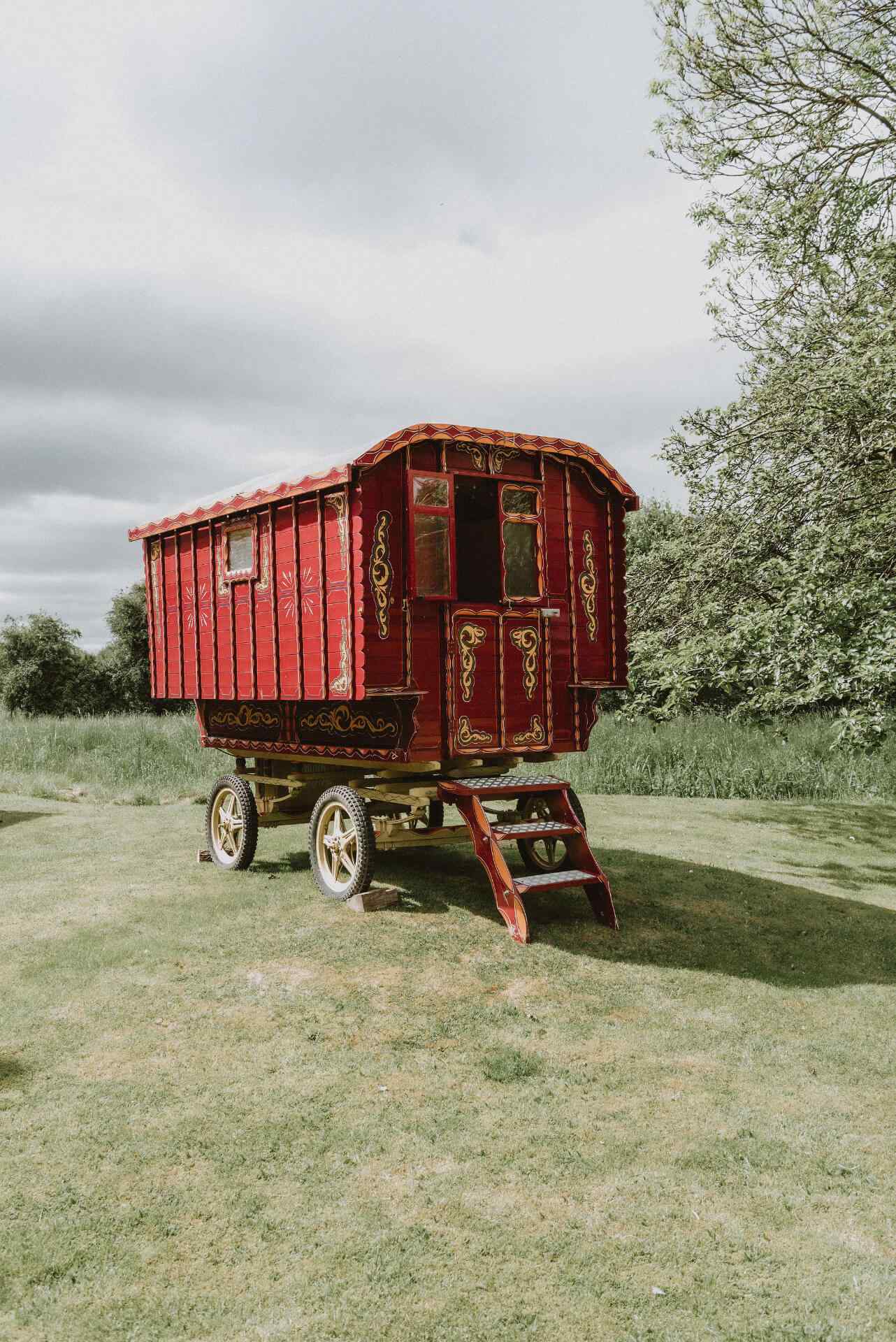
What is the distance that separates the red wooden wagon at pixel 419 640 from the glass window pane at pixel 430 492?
0.01 meters

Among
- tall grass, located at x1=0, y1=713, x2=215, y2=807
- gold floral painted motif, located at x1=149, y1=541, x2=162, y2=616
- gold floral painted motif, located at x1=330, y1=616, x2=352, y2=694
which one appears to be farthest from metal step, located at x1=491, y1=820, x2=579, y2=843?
tall grass, located at x1=0, y1=713, x2=215, y2=807

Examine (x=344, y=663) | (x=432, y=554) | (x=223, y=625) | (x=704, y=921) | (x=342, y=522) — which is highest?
(x=342, y=522)

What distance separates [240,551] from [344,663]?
2264 millimetres

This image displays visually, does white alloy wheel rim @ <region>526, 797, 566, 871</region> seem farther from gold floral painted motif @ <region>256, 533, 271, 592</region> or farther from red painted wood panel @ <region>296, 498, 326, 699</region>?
gold floral painted motif @ <region>256, 533, 271, 592</region>

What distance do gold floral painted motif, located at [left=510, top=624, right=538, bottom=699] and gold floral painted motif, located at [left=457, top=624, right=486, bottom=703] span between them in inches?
16.6

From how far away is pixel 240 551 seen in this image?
945 centimetres

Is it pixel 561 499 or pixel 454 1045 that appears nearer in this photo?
pixel 454 1045

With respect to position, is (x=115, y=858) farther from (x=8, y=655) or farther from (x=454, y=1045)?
(x=8, y=655)

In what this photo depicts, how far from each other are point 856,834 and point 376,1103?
9174mm

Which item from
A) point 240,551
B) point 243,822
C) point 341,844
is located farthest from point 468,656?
point 243,822

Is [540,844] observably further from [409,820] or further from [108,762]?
[108,762]

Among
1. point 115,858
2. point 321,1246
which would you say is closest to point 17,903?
point 115,858

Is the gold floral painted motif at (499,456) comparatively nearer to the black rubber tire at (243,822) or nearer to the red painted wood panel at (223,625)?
the red painted wood panel at (223,625)

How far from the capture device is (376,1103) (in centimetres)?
486
